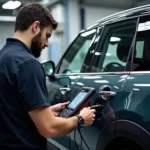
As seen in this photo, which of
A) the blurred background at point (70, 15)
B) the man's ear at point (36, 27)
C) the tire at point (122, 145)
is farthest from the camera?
the blurred background at point (70, 15)

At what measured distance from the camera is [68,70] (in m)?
3.40

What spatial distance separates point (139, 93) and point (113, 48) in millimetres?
1048

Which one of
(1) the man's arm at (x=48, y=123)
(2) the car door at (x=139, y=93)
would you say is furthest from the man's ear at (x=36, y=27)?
(2) the car door at (x=139, y=93)

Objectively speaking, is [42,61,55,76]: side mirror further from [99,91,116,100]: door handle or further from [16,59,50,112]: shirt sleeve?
[16,59,50,112]: shirt sleeve

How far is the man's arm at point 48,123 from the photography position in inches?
56.1

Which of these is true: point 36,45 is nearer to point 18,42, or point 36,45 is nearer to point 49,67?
point 18,42

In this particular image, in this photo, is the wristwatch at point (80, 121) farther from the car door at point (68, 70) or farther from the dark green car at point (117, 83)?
the car door at point (68, 70)

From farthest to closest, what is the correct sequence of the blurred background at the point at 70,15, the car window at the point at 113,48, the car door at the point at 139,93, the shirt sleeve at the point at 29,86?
the blurred background at the point at 70,15 < the car window at the point at 113,48 < the car door at the point at 139,93 < the shirt sleeve at the point at 29,86

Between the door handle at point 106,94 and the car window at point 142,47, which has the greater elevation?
the car window at point 142,47

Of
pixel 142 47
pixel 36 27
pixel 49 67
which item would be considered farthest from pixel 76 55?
pixel 36 27

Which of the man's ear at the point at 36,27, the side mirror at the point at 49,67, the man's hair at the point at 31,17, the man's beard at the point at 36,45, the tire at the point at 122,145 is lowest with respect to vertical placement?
the tire at the point at 122,145

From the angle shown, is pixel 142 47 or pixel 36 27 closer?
pixel 36 27

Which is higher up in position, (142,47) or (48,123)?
(142,47)

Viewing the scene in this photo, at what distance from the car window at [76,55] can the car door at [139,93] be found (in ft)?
3.21
